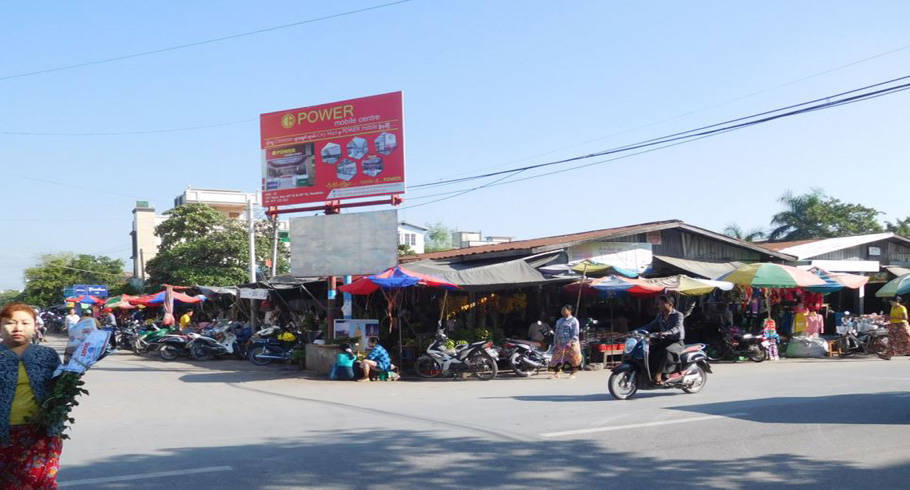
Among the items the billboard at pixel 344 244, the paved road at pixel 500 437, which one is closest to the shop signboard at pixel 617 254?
the billboard at pixel 344 244

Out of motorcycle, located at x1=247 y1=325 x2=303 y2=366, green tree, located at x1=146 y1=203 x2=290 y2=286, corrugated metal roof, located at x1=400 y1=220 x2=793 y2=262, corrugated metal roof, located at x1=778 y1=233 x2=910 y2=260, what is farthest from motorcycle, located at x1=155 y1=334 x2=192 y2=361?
corrugated metal roof, located at x1=778 y1=233 x2=910 y2=260

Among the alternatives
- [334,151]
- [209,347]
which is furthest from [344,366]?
[209,347]

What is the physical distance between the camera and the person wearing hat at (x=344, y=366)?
636 inches

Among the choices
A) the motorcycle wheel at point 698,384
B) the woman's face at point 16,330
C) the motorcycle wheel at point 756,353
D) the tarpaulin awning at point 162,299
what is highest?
the tarpaulin awning at point 162,299

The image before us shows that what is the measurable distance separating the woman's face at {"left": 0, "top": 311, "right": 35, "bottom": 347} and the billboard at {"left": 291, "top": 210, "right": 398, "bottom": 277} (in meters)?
13.7

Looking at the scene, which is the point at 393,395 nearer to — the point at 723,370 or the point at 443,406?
the point at 443,406

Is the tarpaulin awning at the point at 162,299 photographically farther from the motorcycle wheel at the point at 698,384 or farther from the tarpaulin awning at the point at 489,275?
the motorcycle wheel at the point at 698,384

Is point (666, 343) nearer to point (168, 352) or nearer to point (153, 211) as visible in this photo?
point (168, 352)

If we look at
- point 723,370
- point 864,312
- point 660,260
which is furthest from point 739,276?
point 864,312

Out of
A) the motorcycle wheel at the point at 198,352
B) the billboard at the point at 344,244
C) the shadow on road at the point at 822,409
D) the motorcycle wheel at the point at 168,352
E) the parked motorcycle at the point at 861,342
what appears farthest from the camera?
the motorcycle wheel at the point at 168,352

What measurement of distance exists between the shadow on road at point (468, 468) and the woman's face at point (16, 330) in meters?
2.21

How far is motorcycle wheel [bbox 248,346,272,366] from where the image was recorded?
20.6 meters

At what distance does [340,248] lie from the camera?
19.0m

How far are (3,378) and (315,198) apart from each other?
50.6 feet
